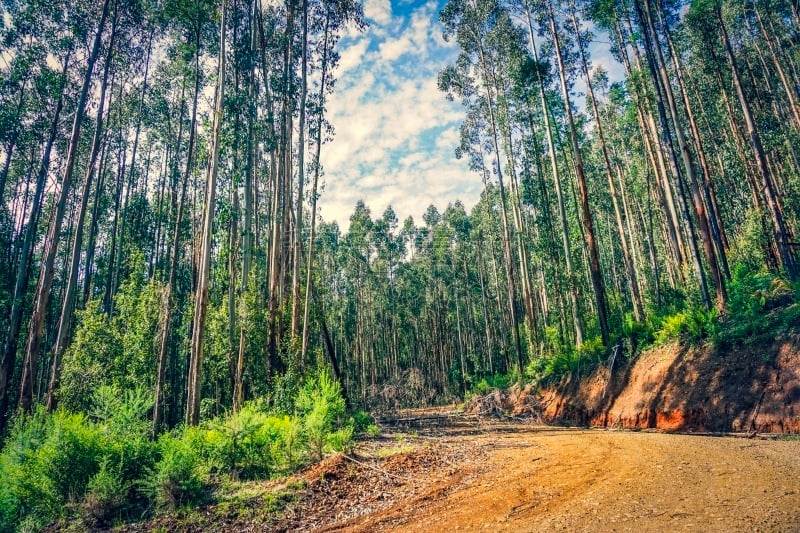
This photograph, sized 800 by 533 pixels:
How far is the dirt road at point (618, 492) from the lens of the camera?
303 centimetres

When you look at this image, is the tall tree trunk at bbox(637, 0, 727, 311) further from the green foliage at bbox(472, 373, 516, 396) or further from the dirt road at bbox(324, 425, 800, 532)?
the green foliage at bbox(472, 373, 516, 396)

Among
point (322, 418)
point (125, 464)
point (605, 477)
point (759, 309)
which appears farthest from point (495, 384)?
point (125, 464)

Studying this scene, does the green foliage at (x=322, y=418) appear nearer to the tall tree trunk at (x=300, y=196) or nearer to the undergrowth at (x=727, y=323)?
the tall tree trunk at (x=300, y=196)

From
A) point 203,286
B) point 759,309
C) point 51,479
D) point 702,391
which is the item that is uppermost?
point 203,286

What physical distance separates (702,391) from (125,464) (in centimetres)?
1118

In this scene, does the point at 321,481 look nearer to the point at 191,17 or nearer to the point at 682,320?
the point at 682,320

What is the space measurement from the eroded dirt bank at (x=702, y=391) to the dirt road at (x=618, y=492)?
4.47 ft

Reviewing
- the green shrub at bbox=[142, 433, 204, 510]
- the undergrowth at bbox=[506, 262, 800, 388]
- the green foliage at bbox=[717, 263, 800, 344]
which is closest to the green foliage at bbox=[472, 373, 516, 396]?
the undergrowth at bbox=[506, 262, 800, 388]

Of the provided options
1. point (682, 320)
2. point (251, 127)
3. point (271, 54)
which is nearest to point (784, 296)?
point (682, 320)

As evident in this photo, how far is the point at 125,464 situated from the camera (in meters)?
5.90

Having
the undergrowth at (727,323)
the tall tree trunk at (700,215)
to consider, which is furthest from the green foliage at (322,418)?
the tall tree trunk at (700,215)

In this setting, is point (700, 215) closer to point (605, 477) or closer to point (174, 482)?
point (605, 477)

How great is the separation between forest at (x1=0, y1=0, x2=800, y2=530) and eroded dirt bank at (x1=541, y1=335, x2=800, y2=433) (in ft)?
2.27

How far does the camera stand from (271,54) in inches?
682
